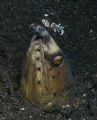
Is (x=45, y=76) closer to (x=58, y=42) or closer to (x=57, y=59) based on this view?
(x=57, y=59)

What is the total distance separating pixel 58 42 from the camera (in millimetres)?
3344

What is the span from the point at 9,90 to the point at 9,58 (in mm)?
336

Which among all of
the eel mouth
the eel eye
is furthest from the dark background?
the eel eye

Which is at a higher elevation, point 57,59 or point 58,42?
point 57,59

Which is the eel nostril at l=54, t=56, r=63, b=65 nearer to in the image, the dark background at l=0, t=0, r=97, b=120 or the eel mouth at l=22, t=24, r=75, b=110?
the eel mouth at l=22, t=24, r=75, b=110

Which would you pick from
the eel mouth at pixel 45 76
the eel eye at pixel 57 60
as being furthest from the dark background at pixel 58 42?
the eel eye at pixel 57 60

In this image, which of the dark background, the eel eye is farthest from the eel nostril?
the dark background

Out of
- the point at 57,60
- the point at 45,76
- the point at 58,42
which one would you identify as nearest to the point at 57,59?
the point at 57,60

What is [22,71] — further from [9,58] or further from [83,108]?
[83,108]

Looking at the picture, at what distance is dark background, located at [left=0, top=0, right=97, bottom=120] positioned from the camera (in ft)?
8.71

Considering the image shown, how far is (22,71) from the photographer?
111 inches

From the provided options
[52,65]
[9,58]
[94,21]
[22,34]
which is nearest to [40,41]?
[52,65]

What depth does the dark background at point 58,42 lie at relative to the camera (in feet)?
8.71

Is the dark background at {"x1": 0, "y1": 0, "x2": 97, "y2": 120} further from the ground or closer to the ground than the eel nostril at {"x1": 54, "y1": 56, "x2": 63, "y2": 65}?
closer to the ground
